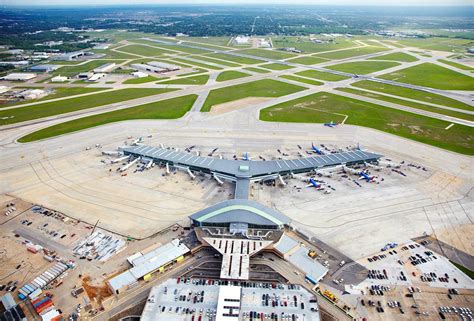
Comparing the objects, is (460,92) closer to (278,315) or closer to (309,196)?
(309,196)

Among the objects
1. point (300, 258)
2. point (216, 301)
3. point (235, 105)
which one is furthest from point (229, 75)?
point (216, 301)

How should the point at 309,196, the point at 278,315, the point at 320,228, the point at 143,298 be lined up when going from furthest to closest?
the point at 309,196
the point at 320,228
the point at 143,298
the point at 278,315

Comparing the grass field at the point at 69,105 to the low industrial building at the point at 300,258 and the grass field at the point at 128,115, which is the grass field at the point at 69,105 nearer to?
the grass field at the point at 128,115

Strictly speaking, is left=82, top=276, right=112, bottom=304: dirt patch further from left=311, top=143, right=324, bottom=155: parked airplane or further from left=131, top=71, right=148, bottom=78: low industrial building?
left=131, top=71, right=148, bottom=78: low industrial building

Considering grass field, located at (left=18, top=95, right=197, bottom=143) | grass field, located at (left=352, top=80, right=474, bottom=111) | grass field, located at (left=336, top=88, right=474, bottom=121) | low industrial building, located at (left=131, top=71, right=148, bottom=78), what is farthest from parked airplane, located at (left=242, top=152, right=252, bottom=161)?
low industrial building, located at (left=131, top=71, right=148, bottom=78)

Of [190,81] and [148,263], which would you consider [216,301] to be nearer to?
[148,263]

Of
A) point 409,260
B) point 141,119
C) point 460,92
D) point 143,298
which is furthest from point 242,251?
point 460,92

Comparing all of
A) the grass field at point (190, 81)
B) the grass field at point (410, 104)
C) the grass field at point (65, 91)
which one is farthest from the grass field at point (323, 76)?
the grass field at point (65, 91)
